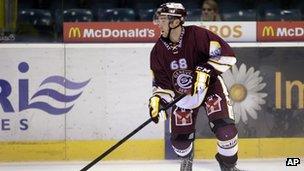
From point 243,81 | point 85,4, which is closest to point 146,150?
point 243,81

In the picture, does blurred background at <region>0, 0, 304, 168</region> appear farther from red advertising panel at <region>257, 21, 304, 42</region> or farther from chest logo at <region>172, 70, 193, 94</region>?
chest logo at <region>172, 70, 193, 94</region>

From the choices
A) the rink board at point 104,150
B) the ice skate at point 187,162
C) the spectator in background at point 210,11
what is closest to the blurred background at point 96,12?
the spectator in background at point 210,11

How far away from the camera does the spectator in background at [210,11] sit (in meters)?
6.17

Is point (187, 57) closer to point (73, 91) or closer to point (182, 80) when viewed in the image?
point (182, 80)

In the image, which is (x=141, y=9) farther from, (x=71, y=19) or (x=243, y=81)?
(x=243, y=81)

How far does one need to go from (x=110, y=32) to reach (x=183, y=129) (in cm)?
175

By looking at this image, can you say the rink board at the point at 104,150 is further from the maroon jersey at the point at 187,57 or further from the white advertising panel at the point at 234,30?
the maroon jersey at the point at 187,57

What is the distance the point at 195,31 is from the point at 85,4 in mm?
2164

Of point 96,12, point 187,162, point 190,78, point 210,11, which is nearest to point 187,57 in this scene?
point 190,78

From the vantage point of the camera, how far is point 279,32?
618cm

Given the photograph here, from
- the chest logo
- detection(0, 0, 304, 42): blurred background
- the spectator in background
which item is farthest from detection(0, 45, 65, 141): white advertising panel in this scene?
the chest logo

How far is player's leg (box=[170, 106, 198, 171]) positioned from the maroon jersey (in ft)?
0.48

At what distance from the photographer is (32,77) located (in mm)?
5941

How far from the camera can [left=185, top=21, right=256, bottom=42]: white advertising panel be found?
611cm
